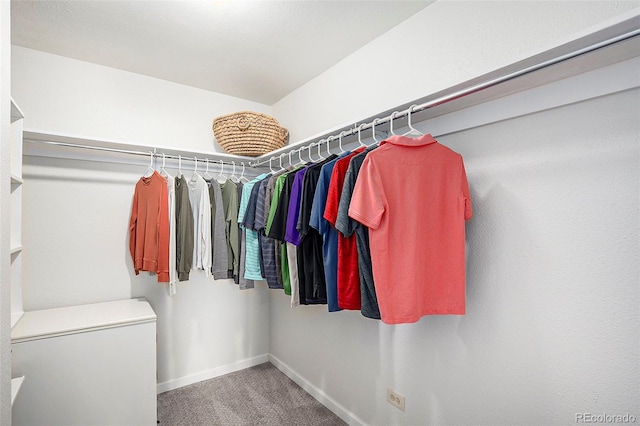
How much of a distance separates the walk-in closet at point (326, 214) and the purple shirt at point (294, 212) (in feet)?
0.05

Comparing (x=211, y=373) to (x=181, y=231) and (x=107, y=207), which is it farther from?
(x=107, y=207)

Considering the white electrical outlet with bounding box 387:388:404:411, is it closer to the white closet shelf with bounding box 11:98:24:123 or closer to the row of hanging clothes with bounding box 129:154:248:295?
the row of hanging clothes with bounding box 129:154:248:295

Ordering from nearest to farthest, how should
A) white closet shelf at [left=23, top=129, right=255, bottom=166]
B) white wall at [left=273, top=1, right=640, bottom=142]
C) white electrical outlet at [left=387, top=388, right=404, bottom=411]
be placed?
white wall at [left=273, top=1, right=640, bottom=142] < white electrical outlet at [left=387, top=388, right=404, bottom=411] < white closet shelf at [left=23, top=129, right=255, bottom=166]

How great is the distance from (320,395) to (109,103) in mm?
2675

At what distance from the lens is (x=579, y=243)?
112 centimetres

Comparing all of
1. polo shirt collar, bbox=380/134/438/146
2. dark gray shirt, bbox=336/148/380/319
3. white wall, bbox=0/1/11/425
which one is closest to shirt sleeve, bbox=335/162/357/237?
dark gray shirt, bbox=336/148/380/319

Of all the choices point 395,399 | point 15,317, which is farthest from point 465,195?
point 15,317

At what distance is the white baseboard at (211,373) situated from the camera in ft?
8.19

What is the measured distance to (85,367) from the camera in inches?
68.7

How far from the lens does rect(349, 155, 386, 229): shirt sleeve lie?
125cm

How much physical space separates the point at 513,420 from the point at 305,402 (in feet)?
4.83

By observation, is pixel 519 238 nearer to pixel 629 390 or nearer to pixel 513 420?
pixel 629 390

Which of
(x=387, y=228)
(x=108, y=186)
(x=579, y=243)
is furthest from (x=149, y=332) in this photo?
(x=579, y=243)

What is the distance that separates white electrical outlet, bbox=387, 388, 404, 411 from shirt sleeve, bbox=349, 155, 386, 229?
3.60 ft
